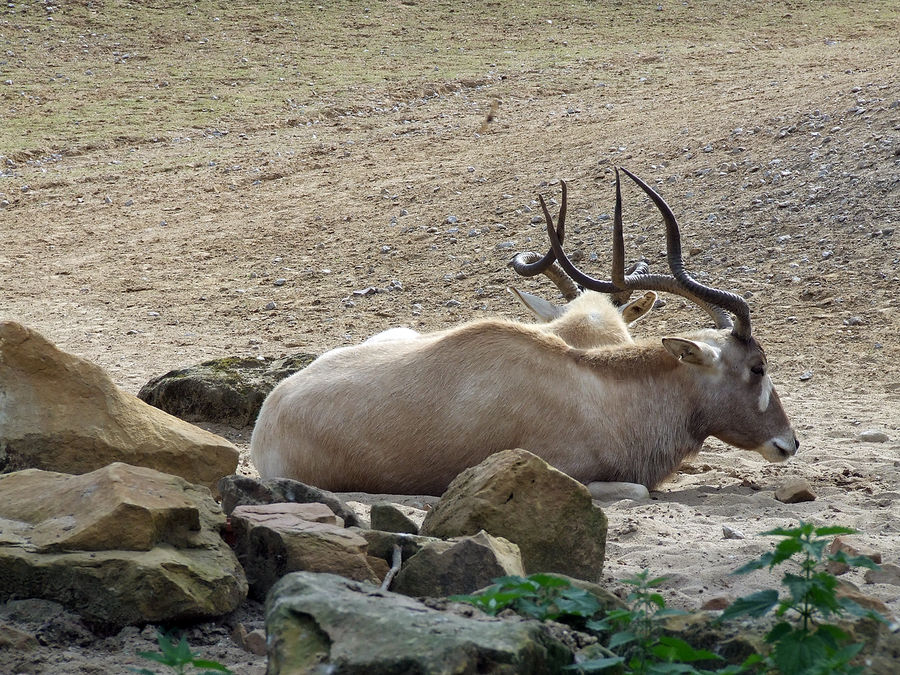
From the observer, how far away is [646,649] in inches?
116

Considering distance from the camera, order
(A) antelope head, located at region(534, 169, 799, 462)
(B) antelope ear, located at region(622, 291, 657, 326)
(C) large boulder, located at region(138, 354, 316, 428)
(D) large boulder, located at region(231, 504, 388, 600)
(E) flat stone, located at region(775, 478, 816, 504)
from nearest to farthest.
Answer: (D) large boulder, located at region(231, 504, 388, 600) → (E) flat stone, located at region(775, 478, 816, 504) → (A) antelope head, located at region(534, 169, 799, 462) → (C) large boulder, located at region(138, 354, 316, 428) → (B) antelope ear, located at region(622, 291, 657, 326)

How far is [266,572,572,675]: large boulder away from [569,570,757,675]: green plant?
15cm

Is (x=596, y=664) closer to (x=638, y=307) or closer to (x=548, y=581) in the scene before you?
(x=548, y=581)

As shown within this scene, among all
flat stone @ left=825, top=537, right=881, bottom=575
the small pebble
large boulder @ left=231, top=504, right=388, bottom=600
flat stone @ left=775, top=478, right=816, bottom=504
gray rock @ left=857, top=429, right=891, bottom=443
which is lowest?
gray rock @ left=857, top=429, right=891, bottom=443

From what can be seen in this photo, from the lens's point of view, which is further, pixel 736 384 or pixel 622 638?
pixel 736 384

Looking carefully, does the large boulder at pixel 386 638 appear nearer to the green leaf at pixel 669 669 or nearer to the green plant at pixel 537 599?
the green plant at pixel 537 599

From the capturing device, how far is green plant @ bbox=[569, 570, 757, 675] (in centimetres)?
282

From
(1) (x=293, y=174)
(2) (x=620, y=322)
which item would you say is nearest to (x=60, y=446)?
(2) (x=620, y=322)

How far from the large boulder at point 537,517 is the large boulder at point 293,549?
46cm

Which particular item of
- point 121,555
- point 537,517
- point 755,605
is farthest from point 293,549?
point 755,605

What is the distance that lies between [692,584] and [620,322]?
11.1 ft

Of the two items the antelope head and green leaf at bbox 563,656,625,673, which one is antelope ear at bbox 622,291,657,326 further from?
green leaf at bbox 563,656,625,673

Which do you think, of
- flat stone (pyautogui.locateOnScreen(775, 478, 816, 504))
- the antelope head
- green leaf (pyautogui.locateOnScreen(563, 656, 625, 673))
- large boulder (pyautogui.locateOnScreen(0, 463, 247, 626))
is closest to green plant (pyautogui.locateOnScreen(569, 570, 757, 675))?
green leaf (pyautogui.locateOnScreen(563, 656, 625, 673))

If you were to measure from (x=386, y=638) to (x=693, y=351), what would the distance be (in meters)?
4.05
